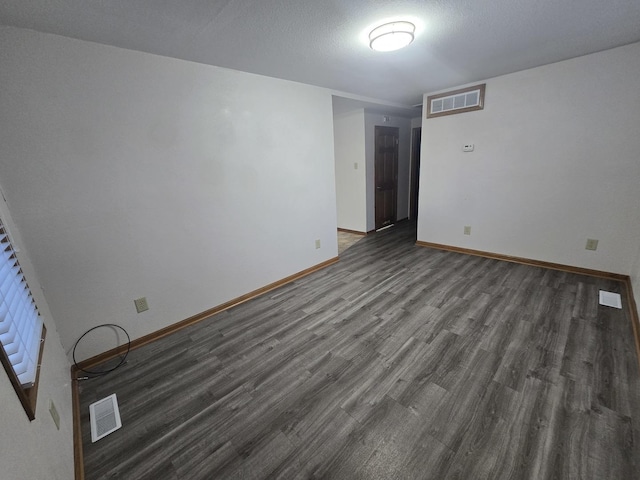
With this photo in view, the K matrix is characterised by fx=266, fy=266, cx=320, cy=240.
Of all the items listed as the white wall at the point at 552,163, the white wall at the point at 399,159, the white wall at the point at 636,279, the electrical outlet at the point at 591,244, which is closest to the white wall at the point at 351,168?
the white wall at the point at 399,159

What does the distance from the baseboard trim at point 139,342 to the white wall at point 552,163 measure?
7.92ft

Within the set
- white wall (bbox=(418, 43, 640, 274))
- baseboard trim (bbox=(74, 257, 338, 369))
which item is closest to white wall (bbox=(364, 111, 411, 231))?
white wall (bbox=(418, 43, 640, 274))

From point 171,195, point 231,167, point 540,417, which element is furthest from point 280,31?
→ point 540,417

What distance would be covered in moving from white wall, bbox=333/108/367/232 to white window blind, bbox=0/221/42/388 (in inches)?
175

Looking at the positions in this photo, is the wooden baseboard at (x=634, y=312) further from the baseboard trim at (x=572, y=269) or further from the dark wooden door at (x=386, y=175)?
the dark wooden door at (x=386, y=175)

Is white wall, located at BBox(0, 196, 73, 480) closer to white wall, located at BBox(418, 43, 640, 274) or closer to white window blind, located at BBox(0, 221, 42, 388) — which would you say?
white window blind, located at BBox(0, 221, 42, 388)

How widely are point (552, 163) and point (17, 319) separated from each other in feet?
15.2

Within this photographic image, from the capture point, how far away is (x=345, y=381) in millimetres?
1795

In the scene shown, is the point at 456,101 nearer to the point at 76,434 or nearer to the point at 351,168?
the point at 351,168

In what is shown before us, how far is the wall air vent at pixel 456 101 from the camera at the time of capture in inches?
135

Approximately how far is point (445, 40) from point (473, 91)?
1.69 metres

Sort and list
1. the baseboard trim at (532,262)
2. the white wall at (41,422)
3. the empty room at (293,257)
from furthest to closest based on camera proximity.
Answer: the baseboard trim at (532,262)
the empty room at (293,257)
the white wall at (41,422)

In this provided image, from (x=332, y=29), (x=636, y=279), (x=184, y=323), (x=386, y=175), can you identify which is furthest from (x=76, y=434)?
(x=386, y=175)

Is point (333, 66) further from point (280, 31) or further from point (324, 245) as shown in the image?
point (324, 245)
